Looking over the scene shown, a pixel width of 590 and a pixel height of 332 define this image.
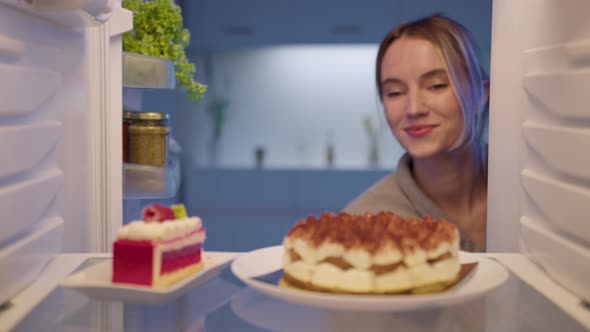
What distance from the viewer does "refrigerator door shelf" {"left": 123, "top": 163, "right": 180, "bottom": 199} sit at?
5.56 feet

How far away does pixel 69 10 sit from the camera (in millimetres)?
905

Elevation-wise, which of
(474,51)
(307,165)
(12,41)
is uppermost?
(474,51)

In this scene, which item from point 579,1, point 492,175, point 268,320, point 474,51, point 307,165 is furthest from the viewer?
point 307,165

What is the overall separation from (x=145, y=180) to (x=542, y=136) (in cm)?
101

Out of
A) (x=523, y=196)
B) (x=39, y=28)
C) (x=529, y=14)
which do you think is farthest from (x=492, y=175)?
(x=39, y=28)

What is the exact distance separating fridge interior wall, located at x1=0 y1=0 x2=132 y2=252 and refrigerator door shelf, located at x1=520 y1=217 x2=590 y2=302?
0.71m

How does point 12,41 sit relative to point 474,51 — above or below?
below

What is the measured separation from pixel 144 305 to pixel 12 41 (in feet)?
1.18

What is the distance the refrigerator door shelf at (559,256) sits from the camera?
86 cm

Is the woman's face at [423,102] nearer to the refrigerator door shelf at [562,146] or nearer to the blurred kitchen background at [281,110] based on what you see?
the refrigerator door shelf at [562,146]

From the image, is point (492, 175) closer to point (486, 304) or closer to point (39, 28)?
point (486, 304)

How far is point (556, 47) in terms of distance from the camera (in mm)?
982

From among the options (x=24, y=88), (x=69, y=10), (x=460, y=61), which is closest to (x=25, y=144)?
(x=24, y=88)

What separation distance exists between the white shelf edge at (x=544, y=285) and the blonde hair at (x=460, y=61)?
0.97 m
